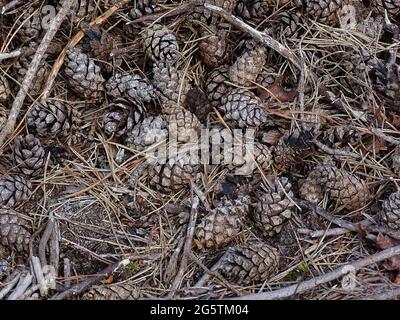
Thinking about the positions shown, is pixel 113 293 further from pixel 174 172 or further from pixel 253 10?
pixel 253 10

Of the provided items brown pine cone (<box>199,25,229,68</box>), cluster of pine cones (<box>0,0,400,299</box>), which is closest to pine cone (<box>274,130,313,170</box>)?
cluster of pine cones (<box>0,0,400,299</box>)

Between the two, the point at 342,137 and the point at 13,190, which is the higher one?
the point at 13,190

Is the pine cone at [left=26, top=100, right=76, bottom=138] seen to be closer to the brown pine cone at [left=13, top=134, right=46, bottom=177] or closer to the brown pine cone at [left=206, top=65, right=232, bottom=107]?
the brown pine cone at [left=13, top=134, right=46, bottom=177]

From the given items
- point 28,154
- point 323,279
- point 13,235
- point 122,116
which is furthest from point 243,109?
point 13,235

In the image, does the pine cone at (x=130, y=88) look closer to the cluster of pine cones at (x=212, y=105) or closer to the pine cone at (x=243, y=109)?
the cluster of pine cones at (x=212, y=105)

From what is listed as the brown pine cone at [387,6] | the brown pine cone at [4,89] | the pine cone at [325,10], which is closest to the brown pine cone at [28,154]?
the brown pine cone at [4,89]
